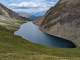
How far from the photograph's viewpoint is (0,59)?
52844 mm

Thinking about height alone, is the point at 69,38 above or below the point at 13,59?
above

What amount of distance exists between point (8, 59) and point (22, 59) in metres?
3.11

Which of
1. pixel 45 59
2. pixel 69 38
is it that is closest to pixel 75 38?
pixel 69 38

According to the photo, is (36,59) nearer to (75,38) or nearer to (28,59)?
(28,59)

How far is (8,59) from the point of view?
52.4 m

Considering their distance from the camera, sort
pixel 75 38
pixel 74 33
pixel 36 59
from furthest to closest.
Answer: pixel 74 33, pixel 75 38, pixel 36 59

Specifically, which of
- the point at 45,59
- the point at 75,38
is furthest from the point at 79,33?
the point at 45,59

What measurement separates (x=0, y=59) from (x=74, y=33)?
5933 inches

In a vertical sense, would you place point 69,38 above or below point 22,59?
above

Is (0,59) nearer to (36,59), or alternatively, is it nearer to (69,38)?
(36,59)

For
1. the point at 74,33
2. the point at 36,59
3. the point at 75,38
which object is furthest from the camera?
the point at 74,33

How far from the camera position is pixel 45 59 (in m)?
53.8

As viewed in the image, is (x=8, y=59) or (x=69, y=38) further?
(x=69, y=38)

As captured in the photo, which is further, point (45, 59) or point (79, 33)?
point (79, 33)
